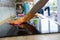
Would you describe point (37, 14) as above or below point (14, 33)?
above

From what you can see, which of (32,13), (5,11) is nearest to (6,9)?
(5,11)

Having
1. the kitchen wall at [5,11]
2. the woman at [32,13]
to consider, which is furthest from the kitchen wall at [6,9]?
the woman at [32,13]

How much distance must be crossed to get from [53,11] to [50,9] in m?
0.06

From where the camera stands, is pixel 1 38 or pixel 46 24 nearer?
pixel 1 38

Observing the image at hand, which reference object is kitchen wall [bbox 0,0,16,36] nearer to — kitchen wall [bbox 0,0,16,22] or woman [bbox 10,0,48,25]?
kitchen wall [bbox 0,0,16,22]

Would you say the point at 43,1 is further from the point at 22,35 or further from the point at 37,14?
the point at 22,35

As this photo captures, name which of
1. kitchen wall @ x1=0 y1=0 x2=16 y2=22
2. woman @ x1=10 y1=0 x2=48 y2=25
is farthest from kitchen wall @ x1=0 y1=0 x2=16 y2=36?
woman @ x1=10 y1=0 x2=48 y2=25

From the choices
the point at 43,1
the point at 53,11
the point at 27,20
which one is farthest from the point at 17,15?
the point at 53,11

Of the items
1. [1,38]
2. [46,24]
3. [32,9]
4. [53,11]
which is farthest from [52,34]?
[1,38]

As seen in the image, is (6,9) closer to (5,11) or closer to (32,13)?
(5,11)

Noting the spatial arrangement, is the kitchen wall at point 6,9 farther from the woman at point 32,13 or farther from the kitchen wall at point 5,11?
the woman at point 32,13

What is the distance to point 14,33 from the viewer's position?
1.96m

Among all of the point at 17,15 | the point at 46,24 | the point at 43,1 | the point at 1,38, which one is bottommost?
the point at 1,38

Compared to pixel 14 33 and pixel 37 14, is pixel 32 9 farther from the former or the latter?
pixel 14 33
